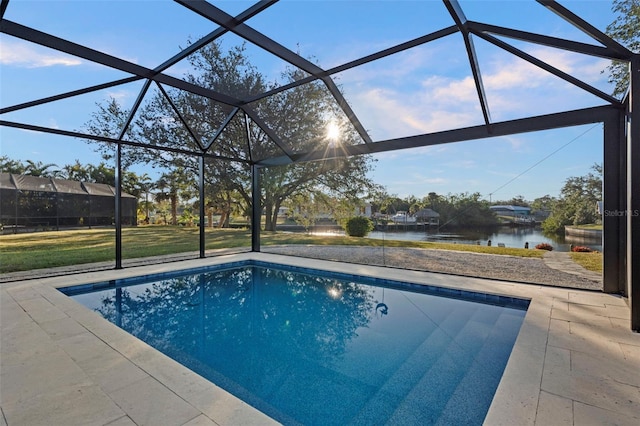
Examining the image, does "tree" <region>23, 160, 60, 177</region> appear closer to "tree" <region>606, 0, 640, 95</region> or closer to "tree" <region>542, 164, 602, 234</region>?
"tree" <region>542, 164, 602, 234</region>

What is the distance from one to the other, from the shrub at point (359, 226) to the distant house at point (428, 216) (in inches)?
156

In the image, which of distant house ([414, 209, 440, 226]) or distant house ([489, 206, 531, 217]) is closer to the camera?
distant house ([489, 206, 531, 217])

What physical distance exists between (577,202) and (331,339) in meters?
7.46

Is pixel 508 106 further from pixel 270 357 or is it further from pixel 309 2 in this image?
pixel 270 357

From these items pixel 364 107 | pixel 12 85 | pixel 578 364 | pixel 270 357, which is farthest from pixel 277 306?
pixel 12 85

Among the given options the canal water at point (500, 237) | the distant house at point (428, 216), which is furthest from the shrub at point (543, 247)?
the distant house at point (428, 216)

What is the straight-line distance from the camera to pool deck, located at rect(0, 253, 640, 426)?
186 cm

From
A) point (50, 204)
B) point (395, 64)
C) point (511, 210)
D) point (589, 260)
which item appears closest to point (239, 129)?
point (50, 204)

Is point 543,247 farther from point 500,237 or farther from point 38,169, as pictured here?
point 38,169

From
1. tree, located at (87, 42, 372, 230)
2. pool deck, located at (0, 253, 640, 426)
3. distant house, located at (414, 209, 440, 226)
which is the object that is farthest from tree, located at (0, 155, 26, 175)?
distant house, located at (414, 209, 440, 226)

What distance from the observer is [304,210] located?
16.2 m

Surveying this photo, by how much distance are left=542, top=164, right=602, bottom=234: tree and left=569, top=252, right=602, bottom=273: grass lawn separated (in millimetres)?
858

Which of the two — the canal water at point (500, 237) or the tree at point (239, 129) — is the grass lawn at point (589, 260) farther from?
the tree at point (239, 129)

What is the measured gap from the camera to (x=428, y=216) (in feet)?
34.6
